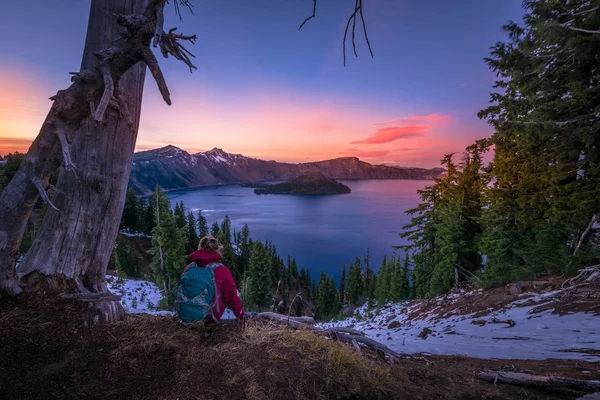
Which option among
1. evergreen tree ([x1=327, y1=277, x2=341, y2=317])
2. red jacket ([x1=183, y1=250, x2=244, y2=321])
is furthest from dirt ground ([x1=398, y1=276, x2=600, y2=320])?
evergreen tree ([x1=327, y1=277, x2=341, y2=317])

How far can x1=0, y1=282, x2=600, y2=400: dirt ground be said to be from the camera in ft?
6.27

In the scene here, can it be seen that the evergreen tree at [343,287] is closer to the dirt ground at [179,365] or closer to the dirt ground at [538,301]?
the dirt ground at [538,301]

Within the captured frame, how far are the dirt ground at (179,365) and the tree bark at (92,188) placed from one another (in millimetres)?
359

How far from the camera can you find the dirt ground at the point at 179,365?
1.91m

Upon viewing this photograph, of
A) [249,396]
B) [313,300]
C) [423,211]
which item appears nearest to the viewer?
[249,396]

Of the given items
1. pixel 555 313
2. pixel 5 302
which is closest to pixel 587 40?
pixel 555 313

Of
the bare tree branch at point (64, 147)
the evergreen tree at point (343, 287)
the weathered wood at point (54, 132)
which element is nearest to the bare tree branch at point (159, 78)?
the weathered wood at point (54, 132)

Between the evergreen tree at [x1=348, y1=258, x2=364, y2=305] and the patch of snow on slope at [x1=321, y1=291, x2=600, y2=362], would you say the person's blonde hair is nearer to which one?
the patch of snow on slope at [x1=321, y1=291, x2=600, y2=362]

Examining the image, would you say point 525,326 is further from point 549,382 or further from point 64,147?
point 64,147

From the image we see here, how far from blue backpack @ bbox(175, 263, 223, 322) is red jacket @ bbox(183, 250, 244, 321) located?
62 mm

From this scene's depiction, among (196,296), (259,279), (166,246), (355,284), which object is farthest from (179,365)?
(355,284)

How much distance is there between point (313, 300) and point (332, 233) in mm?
37507

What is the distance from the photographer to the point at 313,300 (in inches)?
2212

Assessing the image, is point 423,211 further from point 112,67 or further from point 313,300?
point 313,300
